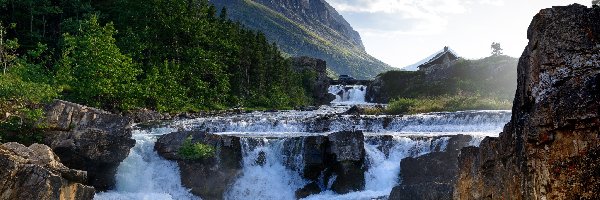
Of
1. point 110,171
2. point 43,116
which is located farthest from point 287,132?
point 43,116

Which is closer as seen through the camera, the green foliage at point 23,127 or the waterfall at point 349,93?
the green foliage at point 23,127

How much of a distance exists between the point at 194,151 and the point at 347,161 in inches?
301

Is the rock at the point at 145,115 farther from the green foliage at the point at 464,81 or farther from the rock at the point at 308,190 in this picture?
the green foliage at the point at 464,81

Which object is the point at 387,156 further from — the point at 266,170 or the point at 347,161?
the point at 266,170

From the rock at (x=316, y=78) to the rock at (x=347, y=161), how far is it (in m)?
54.2

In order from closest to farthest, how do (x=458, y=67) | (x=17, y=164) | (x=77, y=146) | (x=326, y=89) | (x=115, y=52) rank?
1. (x=17, y=164)
2. (x=77, y=146)
3. (x=115, y=52)
4. (x=458, y=67)
5. (x=326, y=89)

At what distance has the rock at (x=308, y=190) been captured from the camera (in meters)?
23.1

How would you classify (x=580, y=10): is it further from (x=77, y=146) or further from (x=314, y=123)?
(x=314, y=123)

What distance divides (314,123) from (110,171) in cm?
1499

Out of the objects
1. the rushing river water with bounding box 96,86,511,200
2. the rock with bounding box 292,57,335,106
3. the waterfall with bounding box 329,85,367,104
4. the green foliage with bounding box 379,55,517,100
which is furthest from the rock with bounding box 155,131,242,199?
the waterfall with bounding box 329,85,367,104

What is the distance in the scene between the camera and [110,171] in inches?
879

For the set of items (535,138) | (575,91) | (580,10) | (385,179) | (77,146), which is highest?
(580,10)

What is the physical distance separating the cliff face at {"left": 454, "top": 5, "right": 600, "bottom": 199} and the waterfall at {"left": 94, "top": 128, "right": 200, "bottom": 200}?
714 inches

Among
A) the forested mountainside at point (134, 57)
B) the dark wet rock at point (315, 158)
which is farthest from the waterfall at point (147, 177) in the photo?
the dark wet rock at point (315, 158)
